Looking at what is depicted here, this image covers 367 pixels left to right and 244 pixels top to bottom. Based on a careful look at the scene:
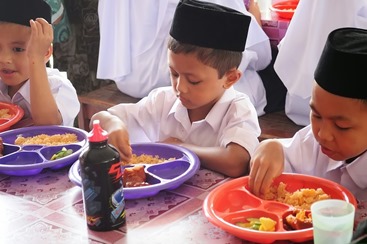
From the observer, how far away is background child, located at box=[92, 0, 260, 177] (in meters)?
1.79

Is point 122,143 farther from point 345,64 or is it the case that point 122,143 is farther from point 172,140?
point 345,64

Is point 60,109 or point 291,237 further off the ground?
point 291,237

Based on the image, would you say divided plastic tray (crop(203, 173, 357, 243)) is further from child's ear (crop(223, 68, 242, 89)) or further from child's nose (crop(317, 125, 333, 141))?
child's ear (crop(223, 68, 242, 89))

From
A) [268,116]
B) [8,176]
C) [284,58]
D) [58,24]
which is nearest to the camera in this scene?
[8,176]

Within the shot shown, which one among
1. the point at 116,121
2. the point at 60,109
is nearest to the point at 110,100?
the point at 60,109

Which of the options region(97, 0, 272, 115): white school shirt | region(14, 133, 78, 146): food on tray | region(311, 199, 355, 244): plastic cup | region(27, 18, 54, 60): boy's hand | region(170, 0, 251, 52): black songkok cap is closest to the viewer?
region(311, 199, 355, 244): plastic cup

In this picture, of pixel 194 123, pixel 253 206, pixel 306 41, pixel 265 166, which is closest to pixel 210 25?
pixel 194 123

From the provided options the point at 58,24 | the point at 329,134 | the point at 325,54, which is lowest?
the point at 58,24

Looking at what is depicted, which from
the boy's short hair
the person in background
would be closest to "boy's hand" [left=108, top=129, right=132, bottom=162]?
the boy's short hair

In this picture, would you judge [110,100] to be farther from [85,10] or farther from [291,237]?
[291,237]

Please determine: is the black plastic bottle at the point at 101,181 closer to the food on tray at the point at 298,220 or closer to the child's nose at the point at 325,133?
the food on tray at the point at 298,220

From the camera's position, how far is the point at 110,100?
347 cm

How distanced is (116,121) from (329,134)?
70 centimetres

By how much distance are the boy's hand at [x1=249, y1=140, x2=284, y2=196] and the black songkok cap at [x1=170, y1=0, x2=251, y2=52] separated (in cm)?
40
